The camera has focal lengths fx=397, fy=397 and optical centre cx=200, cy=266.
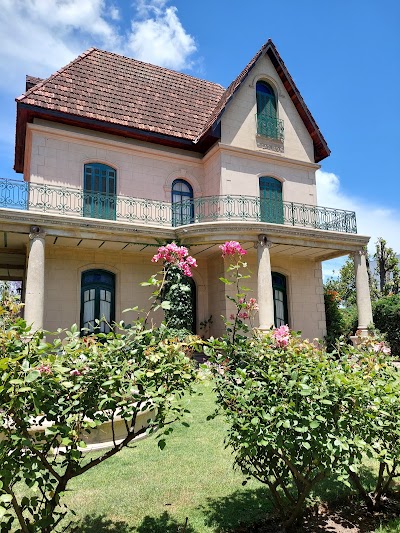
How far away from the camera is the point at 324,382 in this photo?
11.0ft

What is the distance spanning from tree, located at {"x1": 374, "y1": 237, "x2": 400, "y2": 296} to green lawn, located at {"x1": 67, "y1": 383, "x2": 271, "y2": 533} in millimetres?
30096

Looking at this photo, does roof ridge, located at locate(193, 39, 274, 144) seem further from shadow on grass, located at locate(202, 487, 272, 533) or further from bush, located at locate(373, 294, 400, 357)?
shadow on grass, located at locate(202, 487, 272, 533)

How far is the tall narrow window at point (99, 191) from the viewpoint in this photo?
14188 mm

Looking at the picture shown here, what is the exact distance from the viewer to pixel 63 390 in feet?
9.46

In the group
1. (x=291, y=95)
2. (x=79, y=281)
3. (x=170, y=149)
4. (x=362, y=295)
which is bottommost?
(x=362, y=295)

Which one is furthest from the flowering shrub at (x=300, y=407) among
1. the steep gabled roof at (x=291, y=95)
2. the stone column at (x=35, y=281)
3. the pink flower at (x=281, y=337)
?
the steep gabled roof at (x=291, y=95)

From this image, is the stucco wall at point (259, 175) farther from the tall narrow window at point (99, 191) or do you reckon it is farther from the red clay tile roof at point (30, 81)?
the red clay tile roof at point (30, 81)

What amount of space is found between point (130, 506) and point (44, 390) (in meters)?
2.45

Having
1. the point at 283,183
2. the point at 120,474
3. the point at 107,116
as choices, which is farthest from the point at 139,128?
the point at 120,474

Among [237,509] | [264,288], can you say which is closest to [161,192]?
[264,288]

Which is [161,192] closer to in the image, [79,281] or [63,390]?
[79,281]

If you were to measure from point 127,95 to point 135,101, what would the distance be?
446 mm

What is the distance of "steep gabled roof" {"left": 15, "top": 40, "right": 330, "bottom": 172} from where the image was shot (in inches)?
558

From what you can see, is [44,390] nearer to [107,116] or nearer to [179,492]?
[179,492]
